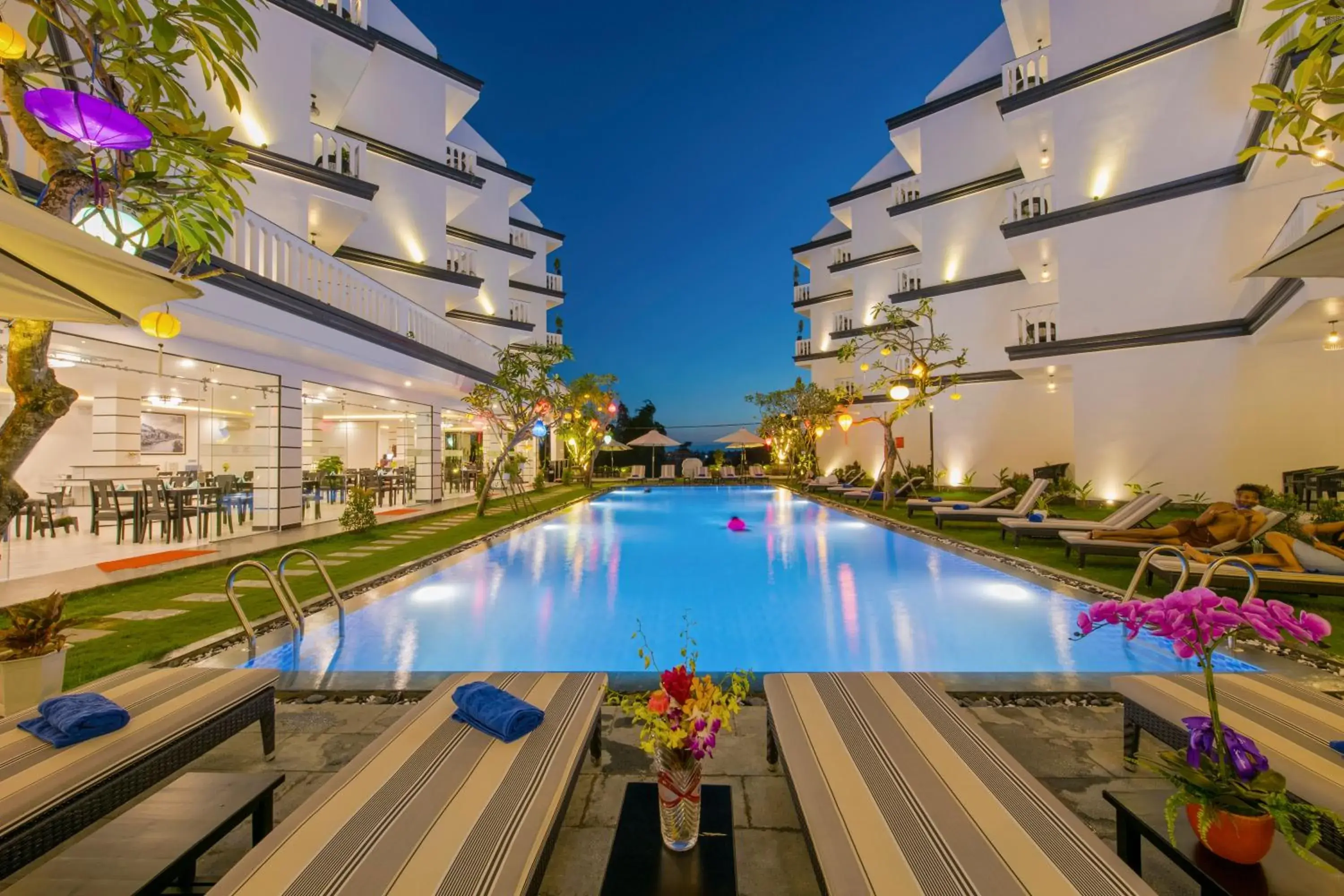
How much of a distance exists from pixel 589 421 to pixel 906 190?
15.4 meters

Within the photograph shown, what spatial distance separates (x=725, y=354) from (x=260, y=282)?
76.9 meters

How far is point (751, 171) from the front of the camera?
261ft

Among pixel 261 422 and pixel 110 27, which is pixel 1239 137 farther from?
pixel 261 422

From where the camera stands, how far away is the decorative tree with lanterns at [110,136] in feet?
8.85

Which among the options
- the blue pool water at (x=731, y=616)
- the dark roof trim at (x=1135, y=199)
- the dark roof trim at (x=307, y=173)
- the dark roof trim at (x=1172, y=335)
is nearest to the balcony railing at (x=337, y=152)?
the dark roof trim at (x=307, y=173)

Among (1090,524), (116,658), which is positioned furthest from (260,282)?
(1090,524)

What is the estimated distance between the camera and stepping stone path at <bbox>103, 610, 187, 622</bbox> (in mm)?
5371

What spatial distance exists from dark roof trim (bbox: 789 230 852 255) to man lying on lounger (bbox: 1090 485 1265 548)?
25.7m

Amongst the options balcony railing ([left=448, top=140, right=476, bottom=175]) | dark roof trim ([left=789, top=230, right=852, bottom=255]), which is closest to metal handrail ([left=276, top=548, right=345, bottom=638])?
balcony railing ([left=448, top=140, right=476, bottom=175])

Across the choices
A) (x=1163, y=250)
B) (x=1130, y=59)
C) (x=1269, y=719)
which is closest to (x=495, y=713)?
(x=1269, y=719)

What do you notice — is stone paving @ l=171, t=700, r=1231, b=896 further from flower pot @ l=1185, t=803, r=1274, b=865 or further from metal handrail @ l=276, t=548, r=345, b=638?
metal handrail @ l=276, t=548, r=345, b=638

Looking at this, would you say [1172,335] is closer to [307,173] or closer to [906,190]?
[906,190]

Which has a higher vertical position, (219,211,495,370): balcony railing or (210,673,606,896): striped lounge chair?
(219,211,495,370): balcony railing

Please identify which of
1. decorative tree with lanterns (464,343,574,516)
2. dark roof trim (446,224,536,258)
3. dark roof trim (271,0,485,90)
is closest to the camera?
dark roof trim (271,0,485,90)
